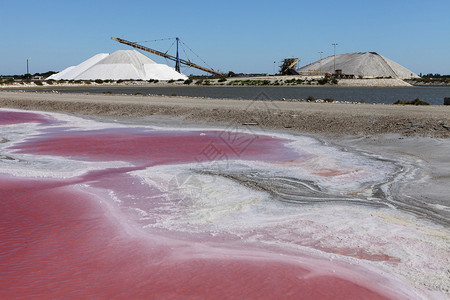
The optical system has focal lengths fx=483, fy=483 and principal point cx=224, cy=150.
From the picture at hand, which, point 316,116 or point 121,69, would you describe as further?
point 121,69

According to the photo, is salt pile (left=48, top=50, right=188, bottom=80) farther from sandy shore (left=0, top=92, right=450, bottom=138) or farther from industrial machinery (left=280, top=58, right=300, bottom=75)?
sandy shore (left=0, top=92, right=450, bottom=138)

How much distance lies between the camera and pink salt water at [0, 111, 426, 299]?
572cm

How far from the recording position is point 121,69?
383ft

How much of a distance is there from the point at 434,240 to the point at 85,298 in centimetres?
484

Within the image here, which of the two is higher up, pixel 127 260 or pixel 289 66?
pixel 289 66

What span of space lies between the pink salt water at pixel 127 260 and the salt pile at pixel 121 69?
10624 centimetres

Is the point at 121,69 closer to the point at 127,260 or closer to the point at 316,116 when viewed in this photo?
the point at 316,116

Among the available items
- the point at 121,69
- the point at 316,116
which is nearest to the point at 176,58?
the point at 121,69

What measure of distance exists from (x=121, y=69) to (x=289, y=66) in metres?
54.4

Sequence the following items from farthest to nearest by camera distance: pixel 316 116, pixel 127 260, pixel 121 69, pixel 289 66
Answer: pixel 289 66
pixel 121 69
pixel 316 116
pixel 127 260

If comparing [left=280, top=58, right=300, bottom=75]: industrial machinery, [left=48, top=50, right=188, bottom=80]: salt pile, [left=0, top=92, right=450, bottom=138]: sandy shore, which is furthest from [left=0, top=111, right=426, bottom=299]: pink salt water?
[left=280, top=58, right=300, bottom=75]: industrial machinery

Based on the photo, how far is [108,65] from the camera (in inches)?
4712

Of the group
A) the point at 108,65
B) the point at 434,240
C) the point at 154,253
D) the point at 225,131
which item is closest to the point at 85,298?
the point at 154,253

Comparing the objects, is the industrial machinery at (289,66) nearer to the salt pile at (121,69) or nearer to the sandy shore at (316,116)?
the salt pile at (121,69)
